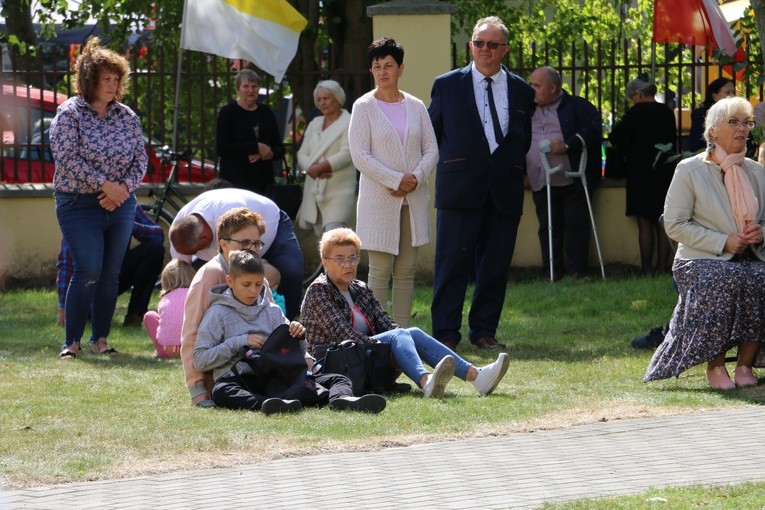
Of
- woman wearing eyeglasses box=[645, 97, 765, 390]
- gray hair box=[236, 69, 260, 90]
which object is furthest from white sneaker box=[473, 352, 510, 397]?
gray hair box=[236, 69, 260, 90]

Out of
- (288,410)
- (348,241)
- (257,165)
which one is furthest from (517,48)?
(288,410)

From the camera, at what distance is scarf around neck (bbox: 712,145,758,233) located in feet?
26.5

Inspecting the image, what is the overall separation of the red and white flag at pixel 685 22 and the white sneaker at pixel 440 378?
820cm

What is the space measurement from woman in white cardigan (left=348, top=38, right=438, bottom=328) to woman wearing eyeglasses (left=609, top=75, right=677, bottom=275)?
4882 mm

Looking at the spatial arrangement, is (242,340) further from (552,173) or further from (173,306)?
(552,173)

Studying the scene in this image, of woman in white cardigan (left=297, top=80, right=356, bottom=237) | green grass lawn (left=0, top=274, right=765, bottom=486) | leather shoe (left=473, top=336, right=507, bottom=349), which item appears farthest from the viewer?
woman in white cardigan (left=297, top=80, right=356, bottom=237)

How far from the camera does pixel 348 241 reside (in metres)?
8.15

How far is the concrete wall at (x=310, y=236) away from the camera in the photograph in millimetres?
14602

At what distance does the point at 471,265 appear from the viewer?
992cm

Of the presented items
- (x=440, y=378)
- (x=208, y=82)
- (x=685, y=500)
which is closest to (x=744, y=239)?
(x=440, y=378)

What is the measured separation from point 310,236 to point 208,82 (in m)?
1.99

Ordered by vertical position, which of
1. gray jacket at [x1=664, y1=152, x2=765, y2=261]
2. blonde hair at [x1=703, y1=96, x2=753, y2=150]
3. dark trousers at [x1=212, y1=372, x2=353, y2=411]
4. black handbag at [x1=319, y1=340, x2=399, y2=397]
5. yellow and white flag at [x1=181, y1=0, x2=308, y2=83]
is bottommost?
dark trousers at [x1=212, y1=372, x2=353, y2=411]

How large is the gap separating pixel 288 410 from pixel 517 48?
333 inches

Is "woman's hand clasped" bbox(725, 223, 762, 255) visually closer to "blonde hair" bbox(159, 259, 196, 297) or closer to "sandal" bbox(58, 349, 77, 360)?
"blonde hair" bbox(159, 259, 196, 297)
